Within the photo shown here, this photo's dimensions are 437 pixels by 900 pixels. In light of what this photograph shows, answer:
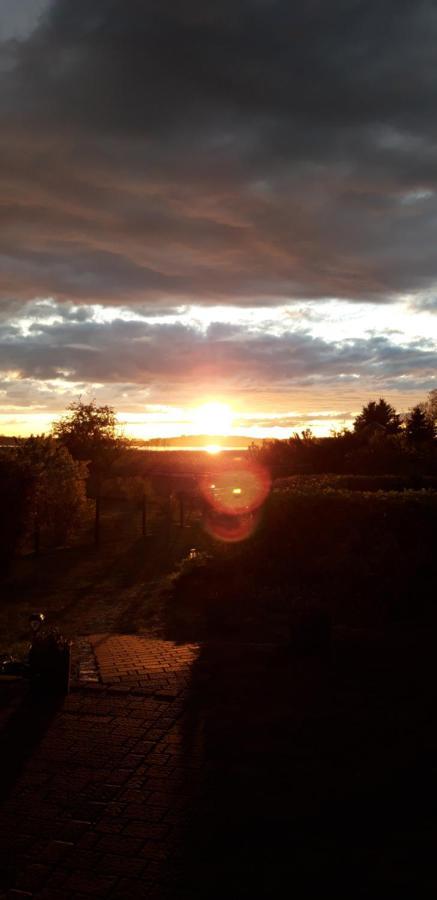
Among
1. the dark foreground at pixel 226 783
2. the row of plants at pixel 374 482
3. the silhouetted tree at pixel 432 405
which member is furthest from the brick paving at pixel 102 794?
the silhouetted tree at pixel 432 405

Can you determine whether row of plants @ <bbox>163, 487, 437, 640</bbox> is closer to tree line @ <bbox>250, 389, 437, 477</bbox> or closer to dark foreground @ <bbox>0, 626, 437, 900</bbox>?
dark foreground @ <bbox>0, 626, 437, 900</bbox>

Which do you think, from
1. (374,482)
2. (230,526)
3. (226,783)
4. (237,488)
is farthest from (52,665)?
(237,488)

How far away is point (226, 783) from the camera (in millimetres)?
5336

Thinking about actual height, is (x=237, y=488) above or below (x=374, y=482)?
below

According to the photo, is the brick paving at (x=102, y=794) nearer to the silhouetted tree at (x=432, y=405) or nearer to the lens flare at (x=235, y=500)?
the lens flare at (x=235, y=500)

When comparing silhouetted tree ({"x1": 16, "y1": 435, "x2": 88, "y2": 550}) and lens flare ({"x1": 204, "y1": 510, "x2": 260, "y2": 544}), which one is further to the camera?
silhouetted tree ({"x1": 16, "y1": 435, "x2": 88, "y2": 550})

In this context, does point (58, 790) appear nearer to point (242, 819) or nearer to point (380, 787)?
point (242, 819)

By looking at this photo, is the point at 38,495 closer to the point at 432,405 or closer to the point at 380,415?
the point at 380,415

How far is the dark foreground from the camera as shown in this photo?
415 cm

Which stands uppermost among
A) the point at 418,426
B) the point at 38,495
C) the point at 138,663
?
the point at 418,426

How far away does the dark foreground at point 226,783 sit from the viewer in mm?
A: 4148

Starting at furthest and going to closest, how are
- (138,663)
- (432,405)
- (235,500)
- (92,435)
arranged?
(432,405), (92,435), (235,500), (138,663)

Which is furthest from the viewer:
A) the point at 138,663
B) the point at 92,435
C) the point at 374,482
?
the point at 92,435

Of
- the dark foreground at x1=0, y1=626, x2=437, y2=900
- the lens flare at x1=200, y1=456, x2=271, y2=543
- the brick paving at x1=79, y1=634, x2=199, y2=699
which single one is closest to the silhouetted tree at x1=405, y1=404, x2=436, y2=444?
the lens flare at x1=200, y1=456, x2=271, y2=543
